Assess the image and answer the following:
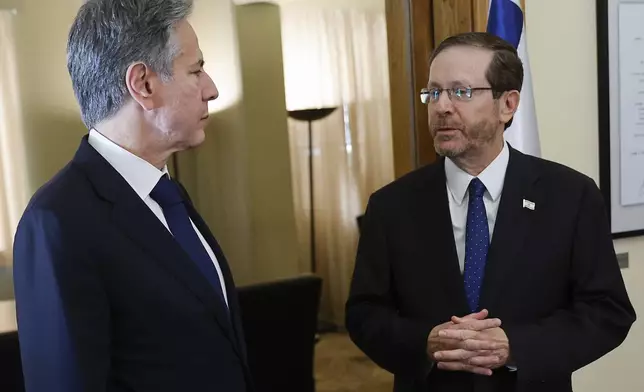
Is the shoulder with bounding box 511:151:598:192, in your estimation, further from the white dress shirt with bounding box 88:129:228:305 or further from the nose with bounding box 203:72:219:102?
the white dress shirt with bounding box 88:129:228:305

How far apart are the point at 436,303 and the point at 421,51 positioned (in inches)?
43.1

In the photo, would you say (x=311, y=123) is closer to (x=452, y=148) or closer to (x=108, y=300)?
(x=452, y=148)

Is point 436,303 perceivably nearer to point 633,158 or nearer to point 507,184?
point 507,184

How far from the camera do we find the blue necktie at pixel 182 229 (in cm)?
123

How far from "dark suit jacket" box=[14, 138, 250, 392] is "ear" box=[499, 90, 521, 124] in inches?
31.8

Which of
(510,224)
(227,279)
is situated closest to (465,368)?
(510,224)

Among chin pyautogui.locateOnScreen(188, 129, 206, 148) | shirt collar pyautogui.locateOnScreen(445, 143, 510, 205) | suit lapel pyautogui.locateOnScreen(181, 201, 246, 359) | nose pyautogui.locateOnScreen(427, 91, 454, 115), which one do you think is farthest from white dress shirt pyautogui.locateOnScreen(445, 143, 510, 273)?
chin pyautogui.locateOnScreen(188, 129, 206, 148)

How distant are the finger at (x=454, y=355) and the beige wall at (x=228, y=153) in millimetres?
1256

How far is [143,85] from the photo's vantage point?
3.81 feet

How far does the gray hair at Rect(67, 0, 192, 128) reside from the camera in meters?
1.14

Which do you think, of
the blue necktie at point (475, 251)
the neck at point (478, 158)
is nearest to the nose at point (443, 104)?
the neck at point (478, 158)

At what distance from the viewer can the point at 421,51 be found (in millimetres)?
2367

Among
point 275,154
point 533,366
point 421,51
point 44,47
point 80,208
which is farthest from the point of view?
point 275,154

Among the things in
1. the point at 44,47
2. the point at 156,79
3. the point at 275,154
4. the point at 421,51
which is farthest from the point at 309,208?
the point at 156,79
